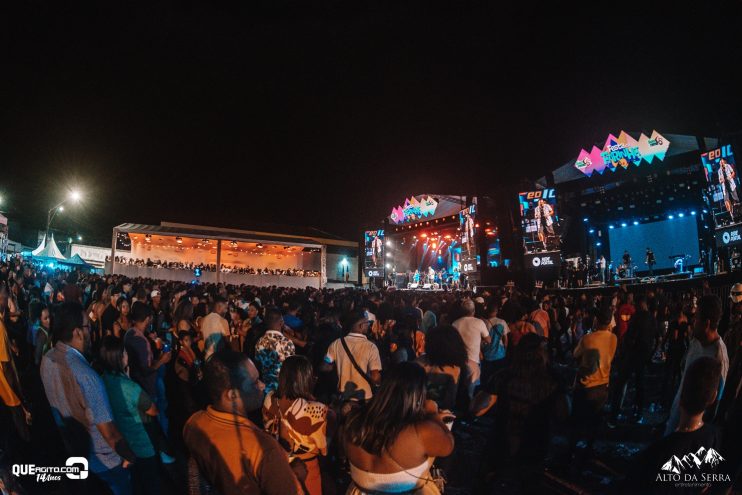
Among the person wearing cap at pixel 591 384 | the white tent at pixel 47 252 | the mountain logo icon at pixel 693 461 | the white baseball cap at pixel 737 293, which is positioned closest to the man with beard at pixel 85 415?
the mountain logo icon at pixel 693 461

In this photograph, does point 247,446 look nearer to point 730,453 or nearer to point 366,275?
point 730,453

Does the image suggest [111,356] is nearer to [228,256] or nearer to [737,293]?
[737,293]

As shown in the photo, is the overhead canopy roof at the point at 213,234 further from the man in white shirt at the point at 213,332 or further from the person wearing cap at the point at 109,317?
the man in white shirt at the point at 213,332

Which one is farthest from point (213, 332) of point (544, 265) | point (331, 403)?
point (544, 265)

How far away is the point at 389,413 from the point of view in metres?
2.26

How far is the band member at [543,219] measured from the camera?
22.8 meters

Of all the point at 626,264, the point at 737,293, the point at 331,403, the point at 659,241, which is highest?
the point at 659,241

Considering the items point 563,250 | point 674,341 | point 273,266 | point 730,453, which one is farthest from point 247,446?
point 273,266

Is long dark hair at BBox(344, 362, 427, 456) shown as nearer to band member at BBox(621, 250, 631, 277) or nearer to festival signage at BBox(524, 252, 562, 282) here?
festival signage at BBox(524, 252, 562, 282)

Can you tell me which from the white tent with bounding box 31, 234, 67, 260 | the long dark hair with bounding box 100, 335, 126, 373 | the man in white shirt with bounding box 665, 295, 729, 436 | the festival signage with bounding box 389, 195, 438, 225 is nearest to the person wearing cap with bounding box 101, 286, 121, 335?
the long dark hair with bounding box 100, 335, 126, 373

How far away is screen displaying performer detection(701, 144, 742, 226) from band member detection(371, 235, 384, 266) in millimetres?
21695

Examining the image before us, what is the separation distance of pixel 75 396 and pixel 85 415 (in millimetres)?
142

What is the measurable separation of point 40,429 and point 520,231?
74.4ft

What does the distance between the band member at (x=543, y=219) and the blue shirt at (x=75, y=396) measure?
74.5ft
